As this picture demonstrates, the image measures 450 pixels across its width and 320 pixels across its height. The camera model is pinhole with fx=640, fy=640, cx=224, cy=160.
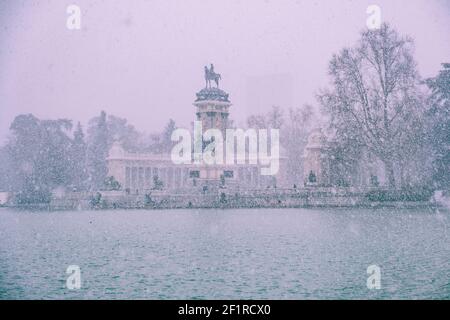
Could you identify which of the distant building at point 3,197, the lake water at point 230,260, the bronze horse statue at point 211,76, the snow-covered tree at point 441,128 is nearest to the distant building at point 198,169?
the bronze horse statue at point 211,76

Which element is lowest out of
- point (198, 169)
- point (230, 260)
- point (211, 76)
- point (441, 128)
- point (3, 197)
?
point (230, 260)

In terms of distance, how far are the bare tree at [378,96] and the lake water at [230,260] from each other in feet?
57.7

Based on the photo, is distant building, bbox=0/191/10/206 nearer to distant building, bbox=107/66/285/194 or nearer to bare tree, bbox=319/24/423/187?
distant building, bbox=107/66/285/194

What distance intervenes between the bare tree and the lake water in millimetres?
17572

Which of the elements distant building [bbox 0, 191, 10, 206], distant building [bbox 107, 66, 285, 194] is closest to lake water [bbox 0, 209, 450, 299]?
distant building [bbox 107, 66, 285, 194]

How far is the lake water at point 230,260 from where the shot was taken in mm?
15984

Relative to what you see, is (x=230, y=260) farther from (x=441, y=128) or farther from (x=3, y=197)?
(x=3, y=197)

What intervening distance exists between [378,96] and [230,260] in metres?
33.8

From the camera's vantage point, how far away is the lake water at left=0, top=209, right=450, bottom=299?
16.0 m

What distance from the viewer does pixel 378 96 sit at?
5094cm

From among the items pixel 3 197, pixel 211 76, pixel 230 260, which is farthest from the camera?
pixel 3 197

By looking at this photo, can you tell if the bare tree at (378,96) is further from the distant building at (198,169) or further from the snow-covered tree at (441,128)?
the distant building at (198,169)

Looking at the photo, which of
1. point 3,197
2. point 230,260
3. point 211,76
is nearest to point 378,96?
point 211,76
